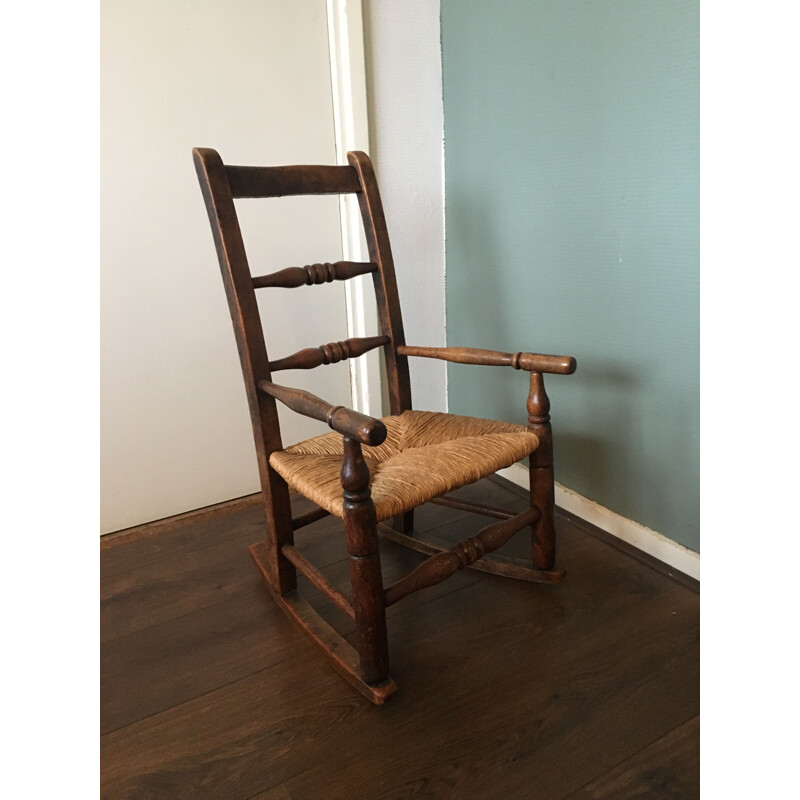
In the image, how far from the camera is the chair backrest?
Result: 132cm

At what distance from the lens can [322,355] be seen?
1432mm

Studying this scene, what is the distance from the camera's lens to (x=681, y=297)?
4.55 feet

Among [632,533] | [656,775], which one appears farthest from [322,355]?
[656,775]

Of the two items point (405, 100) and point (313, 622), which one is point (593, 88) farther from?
point (313, 622)

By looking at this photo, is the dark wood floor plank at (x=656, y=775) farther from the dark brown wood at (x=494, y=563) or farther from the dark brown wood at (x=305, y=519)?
the dark brown wood at (x=305, y=519)

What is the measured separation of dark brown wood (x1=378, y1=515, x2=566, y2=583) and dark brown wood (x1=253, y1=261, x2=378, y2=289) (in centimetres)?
62

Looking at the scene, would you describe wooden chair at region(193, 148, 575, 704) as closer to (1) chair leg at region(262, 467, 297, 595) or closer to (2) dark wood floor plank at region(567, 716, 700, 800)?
(1) chair leg at region(262, 467, 297, 595)

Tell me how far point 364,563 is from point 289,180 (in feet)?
2.57

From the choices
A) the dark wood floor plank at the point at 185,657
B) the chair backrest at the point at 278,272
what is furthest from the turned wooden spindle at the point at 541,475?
the dark wood floor plank at the point at 185,657

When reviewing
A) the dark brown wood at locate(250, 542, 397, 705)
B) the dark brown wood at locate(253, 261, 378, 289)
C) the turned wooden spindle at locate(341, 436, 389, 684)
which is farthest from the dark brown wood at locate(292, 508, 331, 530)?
the dark brown wood at locate(253, 261, 378, 289)

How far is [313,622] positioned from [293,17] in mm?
1463

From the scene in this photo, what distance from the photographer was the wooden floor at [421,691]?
1.02m

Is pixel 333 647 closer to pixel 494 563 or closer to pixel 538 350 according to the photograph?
pixel 494 563

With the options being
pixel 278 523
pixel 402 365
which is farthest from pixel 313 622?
pixel 402 365
